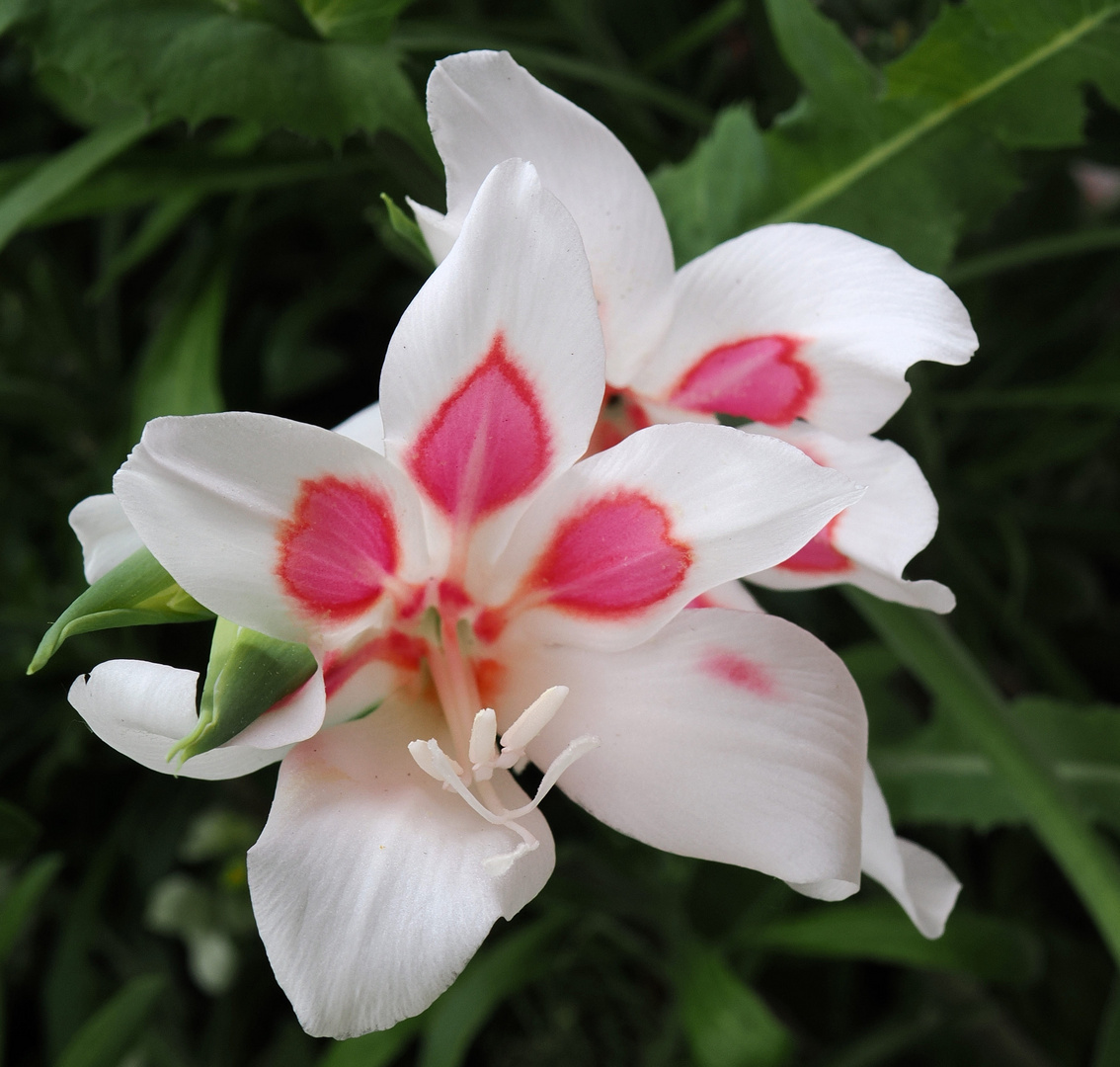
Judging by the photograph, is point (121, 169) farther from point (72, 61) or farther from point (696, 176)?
point (696, 176)

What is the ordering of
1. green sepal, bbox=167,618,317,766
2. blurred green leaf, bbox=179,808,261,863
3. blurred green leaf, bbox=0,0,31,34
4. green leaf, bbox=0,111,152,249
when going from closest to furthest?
green sepal, bbox=167,618,317,766
blurred green leaf, bbox=0,0,31,34
green leaf, bbox=0,111,152,249
blurred green leaf, bbox=179,808,261,863

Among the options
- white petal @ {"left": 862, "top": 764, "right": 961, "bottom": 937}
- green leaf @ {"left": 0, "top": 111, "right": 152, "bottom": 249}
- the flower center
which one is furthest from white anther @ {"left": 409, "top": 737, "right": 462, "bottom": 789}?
green leaf @ {"left": 0, "top": 111, "right": 152, "bottom": 249}

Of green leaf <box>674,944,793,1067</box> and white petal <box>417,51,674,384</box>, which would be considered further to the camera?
green leaf <box>674,944,793,1067</box>

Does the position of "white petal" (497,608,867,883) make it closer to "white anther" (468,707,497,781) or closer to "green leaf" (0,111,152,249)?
"white anther" (468,707,497,781)

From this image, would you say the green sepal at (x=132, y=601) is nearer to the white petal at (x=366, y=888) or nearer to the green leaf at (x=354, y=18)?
the white petal at (x=366, y=888)

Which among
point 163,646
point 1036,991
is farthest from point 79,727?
point 1036,991

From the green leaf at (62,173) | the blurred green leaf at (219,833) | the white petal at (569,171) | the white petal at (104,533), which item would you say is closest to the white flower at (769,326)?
the white petal at (569,171)
